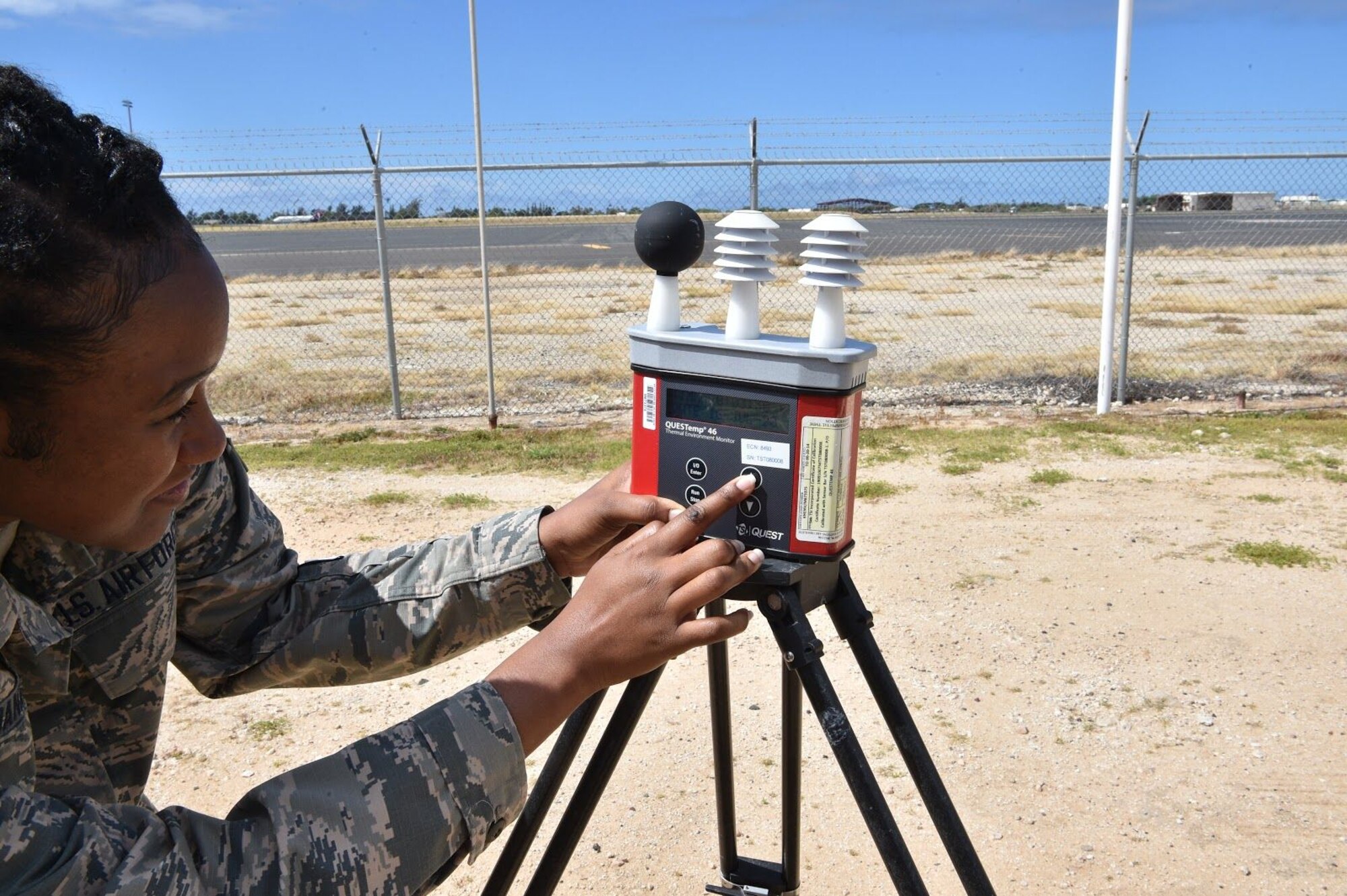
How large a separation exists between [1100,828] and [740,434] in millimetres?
2054

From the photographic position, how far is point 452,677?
3.84 m

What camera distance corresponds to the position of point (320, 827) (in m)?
1.14

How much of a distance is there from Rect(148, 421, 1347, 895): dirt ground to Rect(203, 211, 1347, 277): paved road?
1635 centimetres

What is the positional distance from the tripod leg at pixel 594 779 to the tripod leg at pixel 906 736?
12.6 inches

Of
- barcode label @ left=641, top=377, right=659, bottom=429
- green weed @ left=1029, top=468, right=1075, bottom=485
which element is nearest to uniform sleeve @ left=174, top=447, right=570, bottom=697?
barcode label @ left=641, top=377, right=659, bottom=429

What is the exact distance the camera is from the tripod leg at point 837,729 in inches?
57.1

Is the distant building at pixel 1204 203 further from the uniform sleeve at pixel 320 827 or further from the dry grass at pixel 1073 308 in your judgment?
the uniform sleeve at pixel 320 827

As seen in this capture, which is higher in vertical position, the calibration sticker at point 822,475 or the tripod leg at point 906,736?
the calibration sticker at point 822,475

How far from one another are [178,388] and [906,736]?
1051 mm

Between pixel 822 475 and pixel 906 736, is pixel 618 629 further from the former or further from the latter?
pixel 906 736

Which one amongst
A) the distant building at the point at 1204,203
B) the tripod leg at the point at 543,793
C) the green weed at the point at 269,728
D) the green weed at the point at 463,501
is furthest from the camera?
the distant building at the point at 1204,203

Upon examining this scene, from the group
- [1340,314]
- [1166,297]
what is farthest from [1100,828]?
[1166,297]

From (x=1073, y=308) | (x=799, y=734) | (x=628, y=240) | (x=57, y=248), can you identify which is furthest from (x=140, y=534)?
(x=628, y=240)

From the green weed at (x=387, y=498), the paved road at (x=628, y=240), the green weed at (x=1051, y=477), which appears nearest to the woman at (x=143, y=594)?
the green weed at (x=387, y=498)
